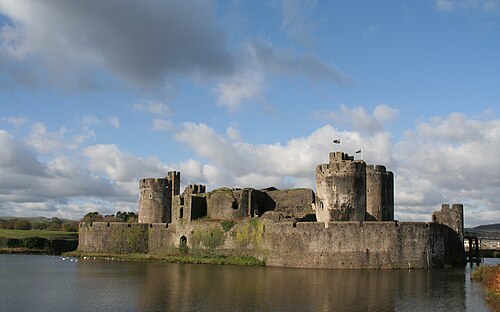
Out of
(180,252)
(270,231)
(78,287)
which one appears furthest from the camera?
(180,252)

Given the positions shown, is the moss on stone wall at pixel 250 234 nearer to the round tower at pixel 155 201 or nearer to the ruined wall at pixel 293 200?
the ruined wall at pixel 293 200

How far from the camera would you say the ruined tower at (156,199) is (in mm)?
53969

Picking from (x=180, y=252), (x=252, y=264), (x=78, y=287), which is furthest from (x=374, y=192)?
(x=78, y=287)

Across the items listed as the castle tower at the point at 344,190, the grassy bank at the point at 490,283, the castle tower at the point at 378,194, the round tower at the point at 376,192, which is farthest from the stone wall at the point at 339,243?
the round tower at the point at 376,192

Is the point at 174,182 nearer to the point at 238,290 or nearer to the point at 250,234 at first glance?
the point at 250,234

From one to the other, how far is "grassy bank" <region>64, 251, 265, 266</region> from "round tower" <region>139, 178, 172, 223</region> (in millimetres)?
5992

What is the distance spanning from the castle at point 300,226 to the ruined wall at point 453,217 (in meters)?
0.08

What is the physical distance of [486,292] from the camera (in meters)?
24.5

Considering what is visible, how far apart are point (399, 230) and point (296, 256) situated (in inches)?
267

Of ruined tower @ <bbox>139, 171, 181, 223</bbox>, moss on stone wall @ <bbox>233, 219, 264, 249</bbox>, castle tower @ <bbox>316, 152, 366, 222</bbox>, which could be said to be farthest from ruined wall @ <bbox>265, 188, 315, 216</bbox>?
ruined tower @ <bbox>139, 171, 181, 223</bbox>

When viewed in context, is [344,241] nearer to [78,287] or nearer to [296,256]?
[296,256]

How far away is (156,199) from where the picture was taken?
2133 inches

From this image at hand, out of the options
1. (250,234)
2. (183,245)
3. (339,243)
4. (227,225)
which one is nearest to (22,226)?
(183,245)

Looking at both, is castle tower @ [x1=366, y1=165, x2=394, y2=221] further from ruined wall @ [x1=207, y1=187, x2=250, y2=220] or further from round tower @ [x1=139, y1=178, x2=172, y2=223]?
round tower @ [x1=139, y1=178, x2=172, y2=223]
